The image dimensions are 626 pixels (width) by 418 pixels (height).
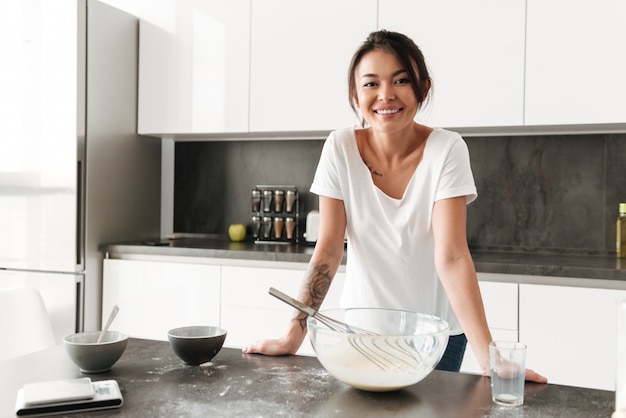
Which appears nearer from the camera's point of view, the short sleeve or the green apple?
the short sleeve

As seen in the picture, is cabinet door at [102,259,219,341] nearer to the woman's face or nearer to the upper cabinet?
the upper cabinet

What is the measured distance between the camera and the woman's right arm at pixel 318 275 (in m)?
1.42

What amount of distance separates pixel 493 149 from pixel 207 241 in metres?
1.54

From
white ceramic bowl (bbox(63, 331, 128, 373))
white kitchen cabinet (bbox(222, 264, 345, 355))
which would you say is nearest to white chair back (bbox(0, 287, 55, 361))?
white ceramic bowl (bbox(63, 331, 128, 373))

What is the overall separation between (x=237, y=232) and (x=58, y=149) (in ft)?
3.20

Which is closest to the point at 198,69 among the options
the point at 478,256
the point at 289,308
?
the point at 289,308

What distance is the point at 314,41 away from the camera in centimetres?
305

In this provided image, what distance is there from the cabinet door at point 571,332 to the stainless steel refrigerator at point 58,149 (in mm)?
1973

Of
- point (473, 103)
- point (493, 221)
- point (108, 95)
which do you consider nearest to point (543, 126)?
point (473, 103)

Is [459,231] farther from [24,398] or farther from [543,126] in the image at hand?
[543,126]

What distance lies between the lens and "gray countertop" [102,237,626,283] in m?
2.46

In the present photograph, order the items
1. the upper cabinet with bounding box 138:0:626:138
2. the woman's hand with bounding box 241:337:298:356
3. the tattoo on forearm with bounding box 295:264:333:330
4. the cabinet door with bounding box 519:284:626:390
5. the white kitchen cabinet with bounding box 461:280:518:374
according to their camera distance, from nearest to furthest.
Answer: the woman's hand with bounding box 241:337:298:356 → the tattoo on forearm with bounding box 295:264:333:330 → the cabinet door with bounding box 519:284:626:390 → the white kitchen cabinet with bounding box 461:280:518:374 → the upper cabinet with bounding box 138:0:626:138

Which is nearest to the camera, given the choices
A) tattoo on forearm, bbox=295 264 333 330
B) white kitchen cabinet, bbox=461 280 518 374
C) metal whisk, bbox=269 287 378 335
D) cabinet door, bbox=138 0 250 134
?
metal whisk, bbox=269 287 378 335

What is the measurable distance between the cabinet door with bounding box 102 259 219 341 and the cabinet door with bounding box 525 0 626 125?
161cm
